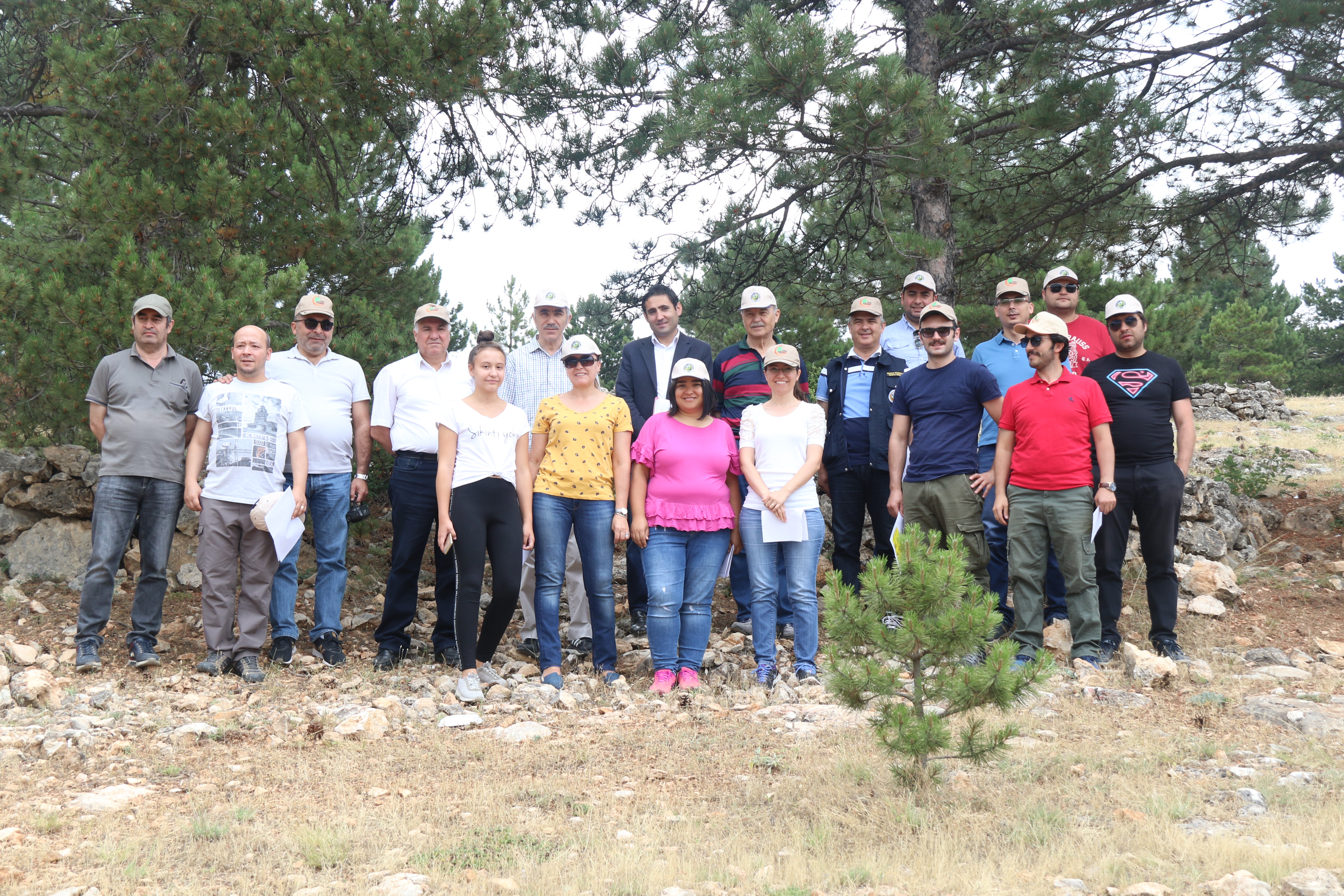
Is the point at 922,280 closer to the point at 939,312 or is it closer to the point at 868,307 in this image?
the point at 868,307

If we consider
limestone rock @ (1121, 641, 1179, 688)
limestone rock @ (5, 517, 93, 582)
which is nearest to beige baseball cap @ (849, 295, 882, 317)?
limestone rock @ (1121, 641, 1179, 688)

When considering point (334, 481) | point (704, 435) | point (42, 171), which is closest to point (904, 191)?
point (704, 435)

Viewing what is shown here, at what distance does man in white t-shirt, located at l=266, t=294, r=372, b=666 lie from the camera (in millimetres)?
5926

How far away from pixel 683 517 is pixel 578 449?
2.37 ft

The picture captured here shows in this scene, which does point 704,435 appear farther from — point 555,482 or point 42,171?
point 42,171

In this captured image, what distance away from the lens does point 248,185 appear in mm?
6918

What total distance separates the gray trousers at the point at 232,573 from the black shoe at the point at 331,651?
371 mm

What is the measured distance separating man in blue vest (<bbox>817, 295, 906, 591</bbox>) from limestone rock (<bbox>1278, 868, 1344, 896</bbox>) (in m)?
3.37

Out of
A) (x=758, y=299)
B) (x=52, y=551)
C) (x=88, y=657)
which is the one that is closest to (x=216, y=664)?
(x=88, y=657)

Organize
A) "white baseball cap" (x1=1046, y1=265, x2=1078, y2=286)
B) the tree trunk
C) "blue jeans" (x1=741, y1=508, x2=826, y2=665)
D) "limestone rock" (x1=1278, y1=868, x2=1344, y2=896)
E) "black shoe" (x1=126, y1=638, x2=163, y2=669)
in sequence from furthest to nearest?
the tree trunk, "white baseball cap" (x1=1046, y1=265, x2=1078, y2=286), "black shoe" (x1=126, y1=638, x2=163, y2=669), "blue jeans" (x1=741, y1=508, x2=826, y2=665), "limestone rock" (x1=1278, y1=868, x2=1344, y2=896)

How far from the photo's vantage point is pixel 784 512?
5406 mm

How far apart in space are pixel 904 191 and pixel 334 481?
218 inches

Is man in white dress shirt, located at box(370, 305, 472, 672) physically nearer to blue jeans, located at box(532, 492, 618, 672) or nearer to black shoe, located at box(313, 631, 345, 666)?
black shoe, located at box(313, 631, 345, 666)

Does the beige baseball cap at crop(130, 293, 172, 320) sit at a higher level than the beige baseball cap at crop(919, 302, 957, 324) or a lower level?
lower
